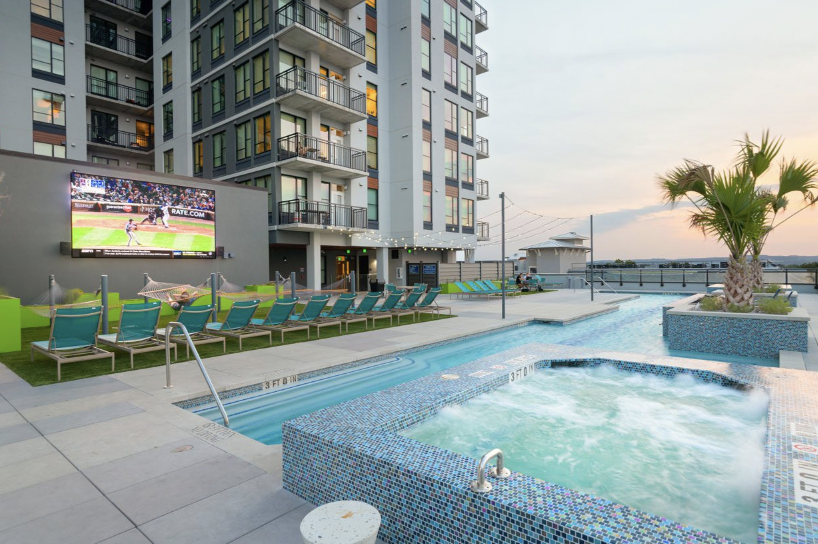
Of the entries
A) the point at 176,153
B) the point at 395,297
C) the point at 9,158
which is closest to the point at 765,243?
the point at 395,297

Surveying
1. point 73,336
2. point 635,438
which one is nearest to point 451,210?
point 73,336

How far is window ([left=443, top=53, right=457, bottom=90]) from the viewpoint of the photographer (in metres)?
28.7

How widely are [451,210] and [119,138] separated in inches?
898

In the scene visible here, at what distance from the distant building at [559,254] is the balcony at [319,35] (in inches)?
907

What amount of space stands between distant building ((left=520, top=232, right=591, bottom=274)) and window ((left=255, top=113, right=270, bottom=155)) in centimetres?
2572

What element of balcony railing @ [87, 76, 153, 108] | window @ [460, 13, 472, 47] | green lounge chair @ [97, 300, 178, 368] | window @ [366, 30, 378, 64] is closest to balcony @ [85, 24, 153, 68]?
balcony railing @ [87, 76, 153, 108]

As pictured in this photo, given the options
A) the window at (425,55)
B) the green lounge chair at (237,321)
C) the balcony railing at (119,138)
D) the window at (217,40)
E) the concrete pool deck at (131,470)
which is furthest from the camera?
the balcony railing at (119,138)

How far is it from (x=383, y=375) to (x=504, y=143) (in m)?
37.9

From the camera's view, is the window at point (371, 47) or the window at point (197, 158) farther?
the window at point (371, 47)

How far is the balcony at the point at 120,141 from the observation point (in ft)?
88.6

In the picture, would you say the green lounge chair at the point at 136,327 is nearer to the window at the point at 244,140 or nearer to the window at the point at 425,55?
the window at the point at 244,140

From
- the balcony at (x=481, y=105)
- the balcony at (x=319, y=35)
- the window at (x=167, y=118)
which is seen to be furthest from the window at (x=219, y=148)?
the balcony at (x=481, y=105)

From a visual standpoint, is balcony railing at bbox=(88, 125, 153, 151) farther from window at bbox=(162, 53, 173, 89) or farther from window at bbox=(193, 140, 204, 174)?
window at bbox=(193, 140, 204, 174)

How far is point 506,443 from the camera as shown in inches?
192
